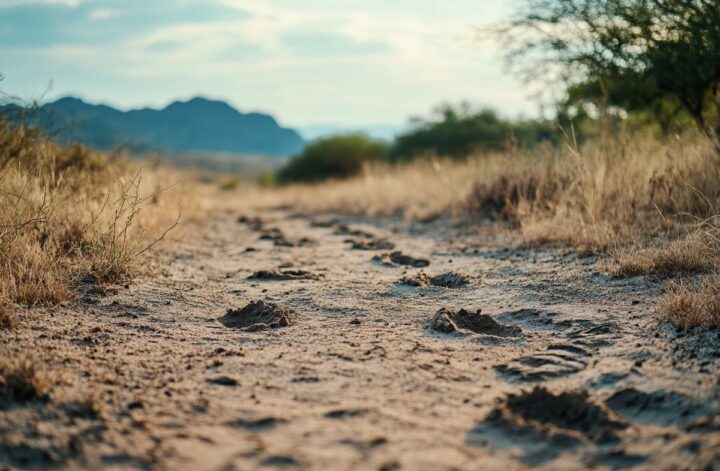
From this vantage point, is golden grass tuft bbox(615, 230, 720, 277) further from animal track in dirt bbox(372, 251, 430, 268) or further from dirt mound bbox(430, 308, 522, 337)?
animal track in dirt bbox(372, 251, 430, 268)

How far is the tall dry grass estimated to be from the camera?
173 inches

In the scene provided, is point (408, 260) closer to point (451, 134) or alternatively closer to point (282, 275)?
point (282, 275)

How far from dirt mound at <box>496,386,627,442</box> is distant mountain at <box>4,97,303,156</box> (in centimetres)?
608

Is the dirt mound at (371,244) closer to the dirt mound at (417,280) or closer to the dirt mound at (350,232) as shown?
the dirt mound at (350,232)

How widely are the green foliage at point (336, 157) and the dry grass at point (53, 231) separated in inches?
802

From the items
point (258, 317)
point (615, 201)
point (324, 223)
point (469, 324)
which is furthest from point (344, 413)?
point (324, 223)

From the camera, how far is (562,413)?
8.01ft

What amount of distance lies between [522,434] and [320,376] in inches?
37.2

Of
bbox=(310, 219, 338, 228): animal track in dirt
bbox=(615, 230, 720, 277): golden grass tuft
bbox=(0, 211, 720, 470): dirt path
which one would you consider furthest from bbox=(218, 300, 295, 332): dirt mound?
bbox=(310, 219, 338, 228): animal track in dirt

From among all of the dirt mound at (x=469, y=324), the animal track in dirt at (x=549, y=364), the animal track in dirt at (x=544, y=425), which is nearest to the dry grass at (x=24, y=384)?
the animal track in dirt at (x=544, y=425)

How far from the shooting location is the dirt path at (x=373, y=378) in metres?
2.12

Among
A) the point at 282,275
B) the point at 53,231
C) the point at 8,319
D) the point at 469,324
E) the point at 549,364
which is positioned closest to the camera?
the point at 549,364

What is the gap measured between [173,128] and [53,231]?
266 ft

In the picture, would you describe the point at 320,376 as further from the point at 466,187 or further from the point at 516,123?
the point at 516,123
